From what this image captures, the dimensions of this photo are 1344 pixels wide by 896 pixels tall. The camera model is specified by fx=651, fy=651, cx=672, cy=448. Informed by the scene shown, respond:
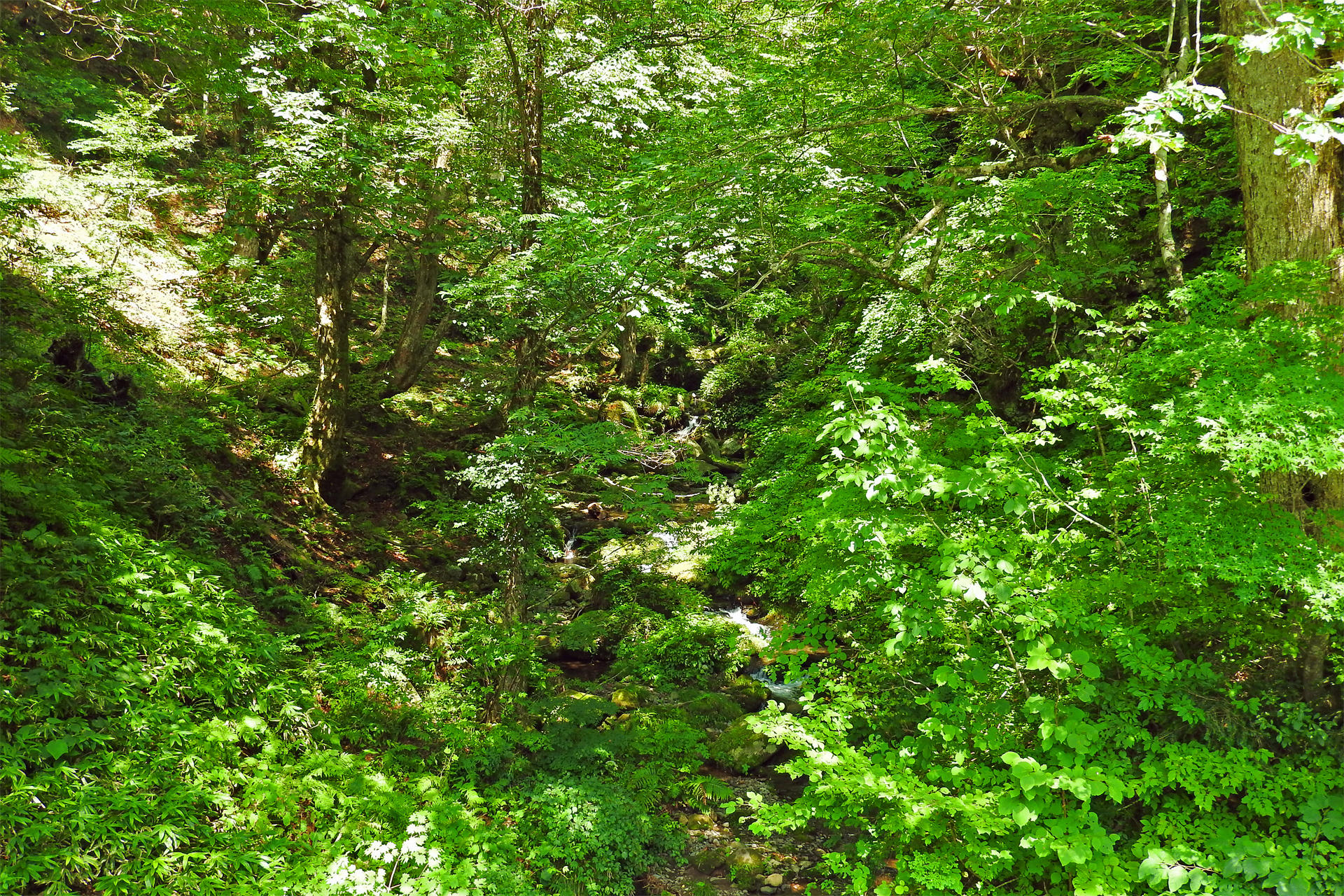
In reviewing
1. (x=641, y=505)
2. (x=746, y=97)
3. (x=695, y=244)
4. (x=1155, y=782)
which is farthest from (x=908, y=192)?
(x=1155, y=782)

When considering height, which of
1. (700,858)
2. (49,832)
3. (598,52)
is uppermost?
(598,52)

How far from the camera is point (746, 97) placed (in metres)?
7.30

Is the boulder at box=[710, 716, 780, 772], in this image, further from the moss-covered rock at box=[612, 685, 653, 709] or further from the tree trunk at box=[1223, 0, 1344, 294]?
the tree trunk at box=[1223, 0, 1344, 294]

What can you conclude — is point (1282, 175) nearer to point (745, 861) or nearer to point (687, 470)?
point (687, 470)

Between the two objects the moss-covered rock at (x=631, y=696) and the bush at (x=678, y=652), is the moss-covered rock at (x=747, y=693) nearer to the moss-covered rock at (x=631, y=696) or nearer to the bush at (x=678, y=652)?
the bush at (x=678, y=652)

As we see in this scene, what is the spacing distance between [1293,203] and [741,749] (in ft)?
21.9

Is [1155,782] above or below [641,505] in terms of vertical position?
below

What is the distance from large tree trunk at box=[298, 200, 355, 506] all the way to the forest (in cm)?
7

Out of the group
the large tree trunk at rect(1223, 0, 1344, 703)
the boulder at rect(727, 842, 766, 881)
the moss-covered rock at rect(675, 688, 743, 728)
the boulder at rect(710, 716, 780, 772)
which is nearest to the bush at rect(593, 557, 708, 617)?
the moss-covered rock at rect(675, 688, 743, 728)

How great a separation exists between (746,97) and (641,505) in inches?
186

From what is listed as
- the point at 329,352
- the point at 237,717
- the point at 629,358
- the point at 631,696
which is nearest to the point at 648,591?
the point at 631,696

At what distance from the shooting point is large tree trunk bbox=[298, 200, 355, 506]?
8.74m

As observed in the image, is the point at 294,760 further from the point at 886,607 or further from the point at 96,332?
the point at 96,332

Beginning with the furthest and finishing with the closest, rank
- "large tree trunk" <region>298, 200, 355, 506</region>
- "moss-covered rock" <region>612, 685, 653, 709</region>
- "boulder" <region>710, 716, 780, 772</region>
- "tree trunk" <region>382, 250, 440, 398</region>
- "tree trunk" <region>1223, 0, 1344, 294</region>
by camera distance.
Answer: "tree trunk" <region>382, 250, 440, 398</region>, "large tree trunk" <region>298, 200, 355, 506</region>, "moss-covered rock" <region>612, 685, 653, 709</region>, "boulder" <region>710, 716, 780, 772</region>, "tree trunk" <region>1223, 0, 1344, 294</region>
